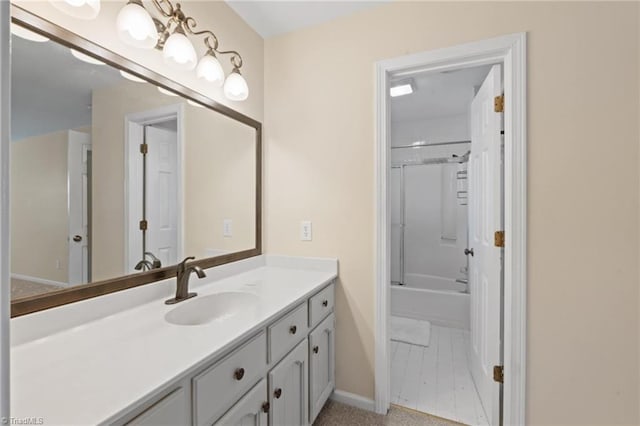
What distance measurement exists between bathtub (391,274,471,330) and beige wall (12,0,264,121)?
2.28 m

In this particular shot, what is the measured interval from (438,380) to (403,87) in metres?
2.39

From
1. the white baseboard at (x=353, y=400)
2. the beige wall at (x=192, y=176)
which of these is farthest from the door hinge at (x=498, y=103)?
the white baseboard at (x=353, y=400)

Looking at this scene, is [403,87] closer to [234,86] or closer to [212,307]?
[234,86]

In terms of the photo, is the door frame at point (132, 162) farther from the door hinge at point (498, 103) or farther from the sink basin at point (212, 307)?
the door hinge at point (498, 103)

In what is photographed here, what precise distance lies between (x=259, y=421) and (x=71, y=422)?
2.23 feet

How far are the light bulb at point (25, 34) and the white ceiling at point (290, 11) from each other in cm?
103

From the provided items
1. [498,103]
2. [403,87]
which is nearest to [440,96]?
[403,87]

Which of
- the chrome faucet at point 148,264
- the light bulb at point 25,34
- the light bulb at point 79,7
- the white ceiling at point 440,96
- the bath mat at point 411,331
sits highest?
the white ceiling at point 440,96

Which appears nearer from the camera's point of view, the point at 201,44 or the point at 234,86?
the point at 201,44

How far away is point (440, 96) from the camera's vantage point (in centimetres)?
300

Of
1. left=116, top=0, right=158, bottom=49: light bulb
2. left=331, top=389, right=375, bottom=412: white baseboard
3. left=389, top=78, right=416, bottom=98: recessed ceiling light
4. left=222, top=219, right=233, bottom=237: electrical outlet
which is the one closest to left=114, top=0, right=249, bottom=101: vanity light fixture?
left=116, top=0, right=158, bottom=49: light bulb

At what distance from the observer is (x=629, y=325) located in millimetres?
1291

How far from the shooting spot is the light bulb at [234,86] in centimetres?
161
